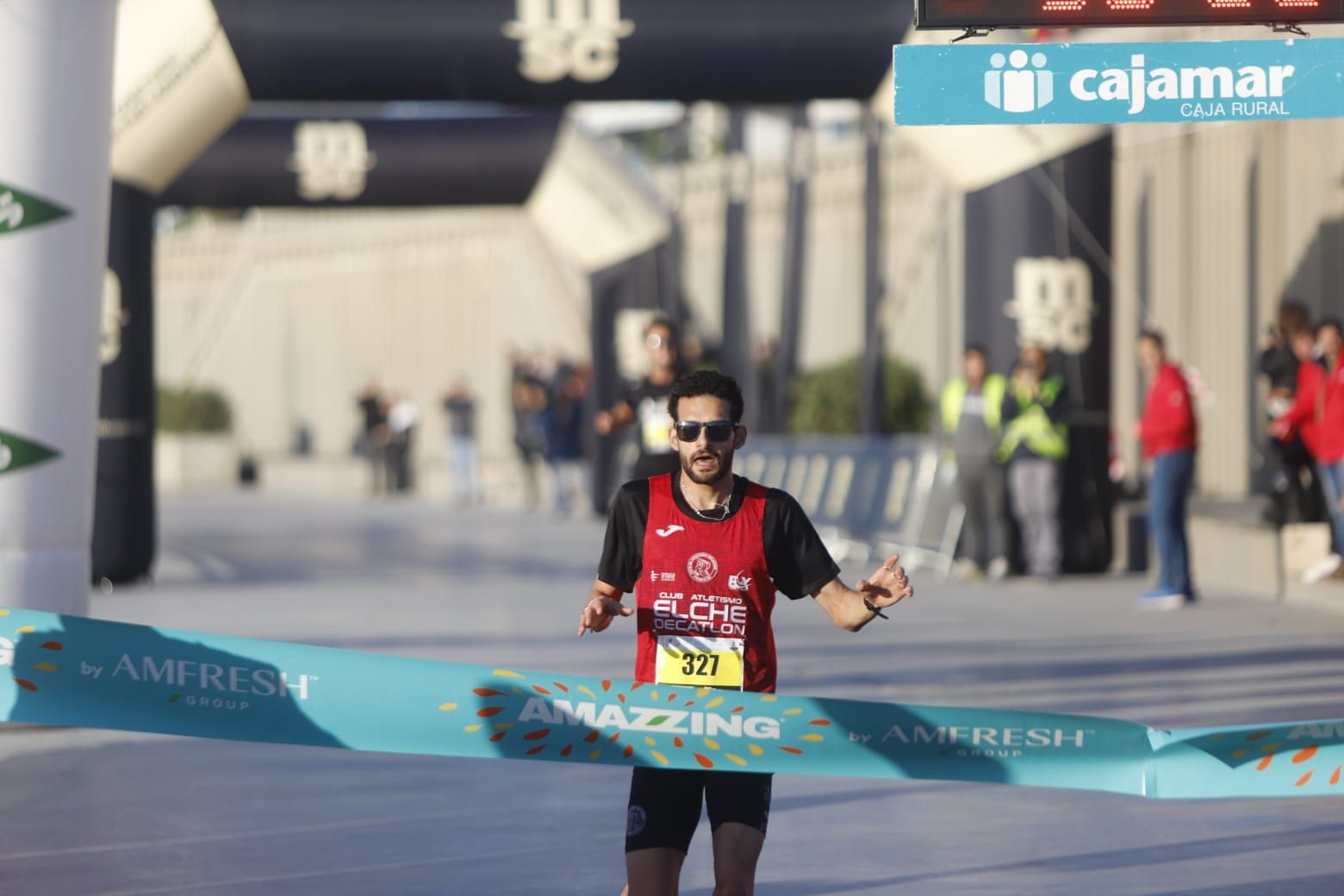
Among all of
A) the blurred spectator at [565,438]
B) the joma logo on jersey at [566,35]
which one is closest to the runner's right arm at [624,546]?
the joma logo on jersey at [566,35]

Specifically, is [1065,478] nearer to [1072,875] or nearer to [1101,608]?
[1101,608]

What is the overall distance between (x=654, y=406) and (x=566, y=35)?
3.35m

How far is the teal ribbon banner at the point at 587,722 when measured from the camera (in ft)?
16.8

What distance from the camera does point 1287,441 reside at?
14594mm

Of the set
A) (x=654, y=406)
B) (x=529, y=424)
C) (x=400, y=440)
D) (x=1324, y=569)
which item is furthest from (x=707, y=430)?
(x=400, y=440)

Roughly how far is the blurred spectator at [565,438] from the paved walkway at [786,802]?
549 inches

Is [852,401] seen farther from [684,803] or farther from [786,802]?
[684,803]

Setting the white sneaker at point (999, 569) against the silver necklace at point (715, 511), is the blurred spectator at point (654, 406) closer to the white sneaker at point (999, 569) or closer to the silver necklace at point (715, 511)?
the silver necklace at point (715, 511)

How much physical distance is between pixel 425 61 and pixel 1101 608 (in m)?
5.61

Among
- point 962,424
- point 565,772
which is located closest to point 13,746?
point 565,772

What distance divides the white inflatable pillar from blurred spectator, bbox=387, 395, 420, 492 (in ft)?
84.6

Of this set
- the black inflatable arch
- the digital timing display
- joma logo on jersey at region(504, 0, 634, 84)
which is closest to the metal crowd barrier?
the black inflatable arch

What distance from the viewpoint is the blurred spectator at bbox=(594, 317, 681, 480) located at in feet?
34.2

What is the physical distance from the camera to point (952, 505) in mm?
17844
